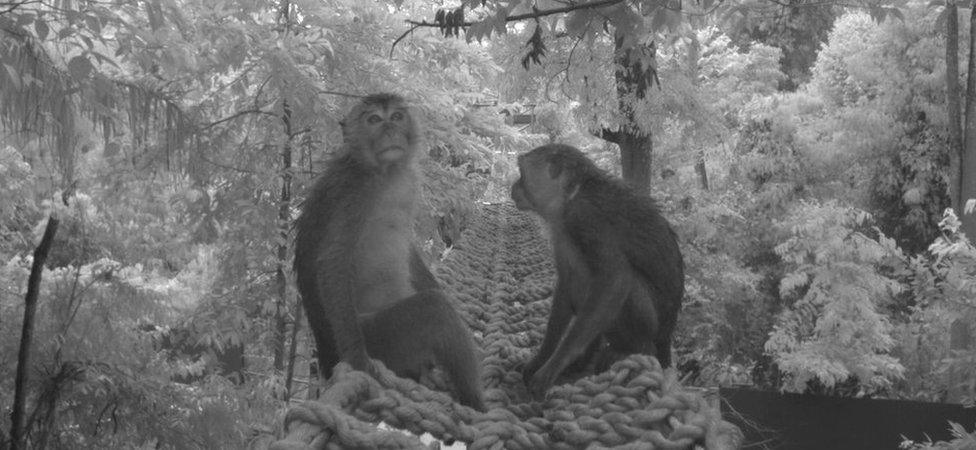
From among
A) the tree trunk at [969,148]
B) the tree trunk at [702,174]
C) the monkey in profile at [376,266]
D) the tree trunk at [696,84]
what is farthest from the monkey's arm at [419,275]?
the tree trunk at [702,174]

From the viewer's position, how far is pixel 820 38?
516 inches

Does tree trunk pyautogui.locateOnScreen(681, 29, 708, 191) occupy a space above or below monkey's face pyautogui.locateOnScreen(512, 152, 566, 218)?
above

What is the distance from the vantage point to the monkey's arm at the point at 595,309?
6.81 feet

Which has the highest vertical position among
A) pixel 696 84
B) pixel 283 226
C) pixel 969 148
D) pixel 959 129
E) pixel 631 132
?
pixel 696 84

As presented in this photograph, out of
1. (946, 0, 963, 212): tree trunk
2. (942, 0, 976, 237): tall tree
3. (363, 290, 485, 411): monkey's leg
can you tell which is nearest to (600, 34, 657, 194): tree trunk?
(942, 0, 976, 237): tall tree

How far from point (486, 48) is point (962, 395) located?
478 cm

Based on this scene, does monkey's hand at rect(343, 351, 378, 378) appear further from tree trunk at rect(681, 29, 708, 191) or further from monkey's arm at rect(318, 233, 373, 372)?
tree trunk at rect(681, 29, 708, 191)

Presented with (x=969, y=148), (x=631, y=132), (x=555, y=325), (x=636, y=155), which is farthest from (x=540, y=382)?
(x=969, y=148)

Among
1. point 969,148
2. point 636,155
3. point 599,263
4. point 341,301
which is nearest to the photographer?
point 341,301

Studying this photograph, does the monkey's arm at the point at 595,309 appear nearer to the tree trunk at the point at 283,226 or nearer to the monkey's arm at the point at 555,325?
the monkey's arm at the point at 555,325

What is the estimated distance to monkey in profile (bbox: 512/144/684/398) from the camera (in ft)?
7.36

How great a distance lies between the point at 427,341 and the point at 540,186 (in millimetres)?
733

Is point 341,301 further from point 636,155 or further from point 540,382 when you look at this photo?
point 636,155

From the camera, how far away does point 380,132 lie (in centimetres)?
265
